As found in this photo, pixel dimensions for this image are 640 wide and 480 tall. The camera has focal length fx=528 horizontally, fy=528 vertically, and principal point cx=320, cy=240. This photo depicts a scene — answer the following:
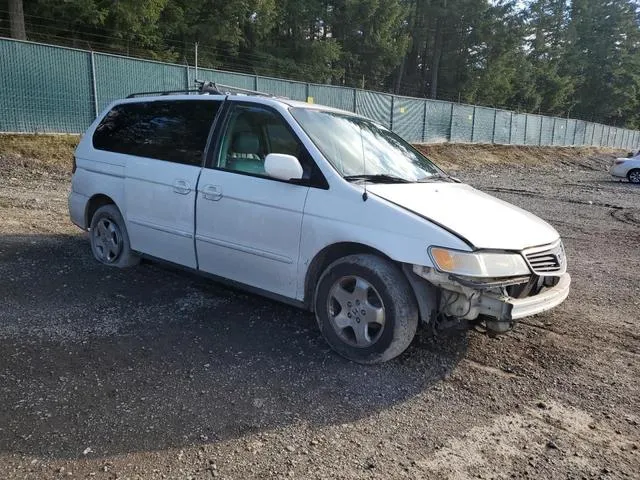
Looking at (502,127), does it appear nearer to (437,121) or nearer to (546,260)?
(437,121)

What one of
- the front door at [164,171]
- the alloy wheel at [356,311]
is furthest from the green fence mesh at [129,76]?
the alloy wheel at [356,311]

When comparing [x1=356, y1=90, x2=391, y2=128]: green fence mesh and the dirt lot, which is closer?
the dirt lot

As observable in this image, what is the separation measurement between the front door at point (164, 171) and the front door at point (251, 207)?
216 mm

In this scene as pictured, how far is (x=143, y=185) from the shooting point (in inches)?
201

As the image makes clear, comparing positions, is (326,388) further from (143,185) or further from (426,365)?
(143,185)

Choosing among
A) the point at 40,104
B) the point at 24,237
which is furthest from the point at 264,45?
the point at 24,237

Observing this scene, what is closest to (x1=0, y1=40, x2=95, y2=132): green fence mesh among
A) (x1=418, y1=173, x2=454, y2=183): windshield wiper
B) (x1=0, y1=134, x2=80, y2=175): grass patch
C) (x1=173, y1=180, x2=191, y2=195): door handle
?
(x1=0, y1=134, x2=80, y2=175): grass patch

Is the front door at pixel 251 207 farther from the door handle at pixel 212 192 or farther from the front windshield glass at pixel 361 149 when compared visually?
the front windshield glass at pixel 361 149

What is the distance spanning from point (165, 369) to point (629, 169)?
73.3 feet

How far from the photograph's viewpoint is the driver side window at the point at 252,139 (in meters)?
4.32

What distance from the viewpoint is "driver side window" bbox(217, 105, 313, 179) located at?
432 centimetres

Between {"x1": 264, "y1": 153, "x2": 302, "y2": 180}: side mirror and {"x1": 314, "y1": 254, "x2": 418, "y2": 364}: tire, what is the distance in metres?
0.73

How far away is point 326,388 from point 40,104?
578 inches

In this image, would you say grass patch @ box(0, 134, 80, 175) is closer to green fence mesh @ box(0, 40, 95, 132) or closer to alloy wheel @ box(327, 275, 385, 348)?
green fence mesh @ box(0, 40, 95, 132)
